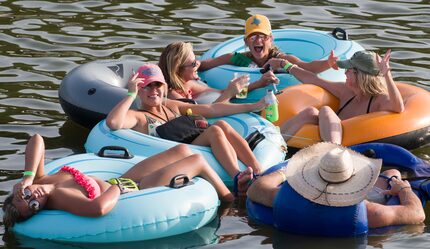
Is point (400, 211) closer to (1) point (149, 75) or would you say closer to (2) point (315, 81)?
(1) point (149, 75)

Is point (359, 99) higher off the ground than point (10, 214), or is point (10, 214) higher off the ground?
point (359, 99)

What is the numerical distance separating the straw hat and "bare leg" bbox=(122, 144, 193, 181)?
116cm

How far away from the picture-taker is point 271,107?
394 inches

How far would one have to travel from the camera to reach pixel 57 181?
8.23 meters

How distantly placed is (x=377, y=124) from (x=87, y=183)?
9.82ft

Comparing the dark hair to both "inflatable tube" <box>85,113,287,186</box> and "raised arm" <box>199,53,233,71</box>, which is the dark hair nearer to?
"inflatable tube" <box>85,113,287,186</box>

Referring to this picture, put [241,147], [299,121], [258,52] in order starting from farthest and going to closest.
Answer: [258,52]
[299,121]
[241,147]

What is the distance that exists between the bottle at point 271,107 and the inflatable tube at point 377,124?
253mm

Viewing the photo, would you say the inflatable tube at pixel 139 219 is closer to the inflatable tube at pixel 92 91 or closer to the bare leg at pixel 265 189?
the bare leg at pixel 265 189

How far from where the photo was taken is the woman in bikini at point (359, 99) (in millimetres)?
9953

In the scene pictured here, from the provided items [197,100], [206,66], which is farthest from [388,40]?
[197,100]

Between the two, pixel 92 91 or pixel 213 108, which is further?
pixel 92 91

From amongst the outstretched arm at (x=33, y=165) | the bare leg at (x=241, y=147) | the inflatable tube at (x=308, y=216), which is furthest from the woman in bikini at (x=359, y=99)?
the outstretched arm at (x=33, y=165)

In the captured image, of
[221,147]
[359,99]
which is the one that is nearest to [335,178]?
[221,147]
